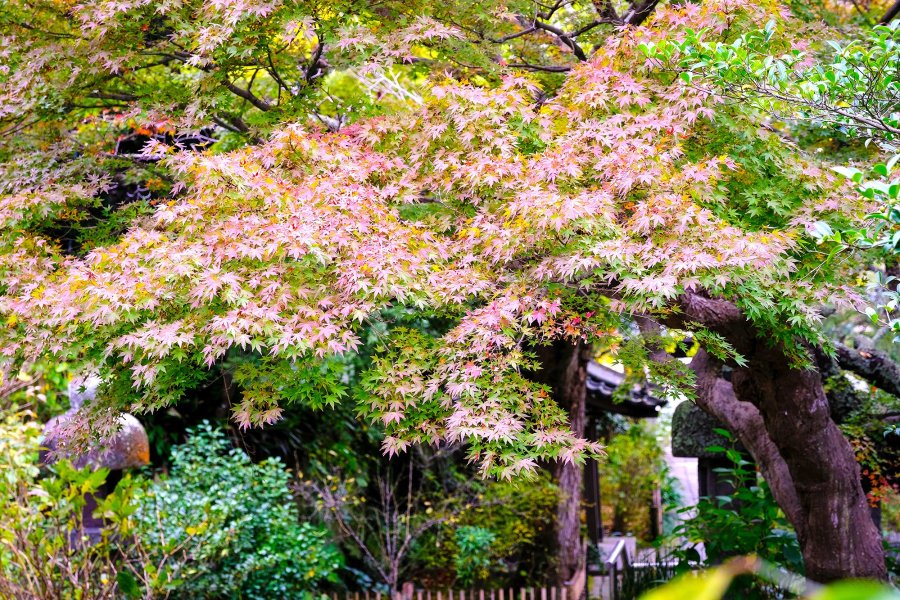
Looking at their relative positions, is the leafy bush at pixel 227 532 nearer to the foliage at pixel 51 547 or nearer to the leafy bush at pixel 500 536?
the foliage at pixel 51 547

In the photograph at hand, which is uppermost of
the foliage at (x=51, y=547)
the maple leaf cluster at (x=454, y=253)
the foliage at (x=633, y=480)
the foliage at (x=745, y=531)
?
the maple leaf cluster at (x=454, y=253)

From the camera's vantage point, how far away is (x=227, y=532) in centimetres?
636

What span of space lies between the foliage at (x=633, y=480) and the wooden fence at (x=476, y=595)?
4.72 meters

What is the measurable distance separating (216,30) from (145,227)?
117 cm

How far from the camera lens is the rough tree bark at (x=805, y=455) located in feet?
16.4

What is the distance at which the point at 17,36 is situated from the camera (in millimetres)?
5203

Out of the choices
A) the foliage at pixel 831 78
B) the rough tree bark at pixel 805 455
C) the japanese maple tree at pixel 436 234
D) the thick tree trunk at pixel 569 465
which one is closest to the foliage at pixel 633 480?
the thick tree trunk at pixel 569 465

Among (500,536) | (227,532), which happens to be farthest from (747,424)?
(227,532)

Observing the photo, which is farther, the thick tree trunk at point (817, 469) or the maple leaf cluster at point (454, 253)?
the thick tree trunk at point (817, 469)

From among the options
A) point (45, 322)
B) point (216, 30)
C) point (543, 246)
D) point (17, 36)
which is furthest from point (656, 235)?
point (17, 36)

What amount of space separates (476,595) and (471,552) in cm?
46

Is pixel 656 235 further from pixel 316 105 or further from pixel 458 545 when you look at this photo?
Result: pixel 458 545

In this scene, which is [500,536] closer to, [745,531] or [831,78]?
[745,531]

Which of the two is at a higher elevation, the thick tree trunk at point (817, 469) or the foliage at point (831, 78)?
the foliage at point (831, 78)
